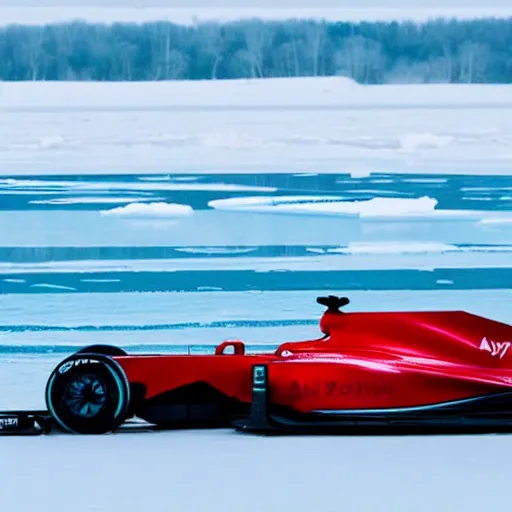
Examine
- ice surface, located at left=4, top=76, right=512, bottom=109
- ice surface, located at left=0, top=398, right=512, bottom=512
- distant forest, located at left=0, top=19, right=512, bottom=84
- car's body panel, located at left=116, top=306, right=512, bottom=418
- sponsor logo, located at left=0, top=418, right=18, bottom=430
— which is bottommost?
sponsor logo, located at left=0, top=418, right=18, bottom=430

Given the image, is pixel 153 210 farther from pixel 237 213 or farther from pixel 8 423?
pixel 8 423

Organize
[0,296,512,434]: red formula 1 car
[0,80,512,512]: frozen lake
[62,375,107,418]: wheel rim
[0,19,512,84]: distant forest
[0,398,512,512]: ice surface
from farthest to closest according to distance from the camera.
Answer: [0,19,512,84]: distant forest
[0,80,512,512]: frozen lake
[62,375,107,418]: wheel rim
[0,296,512,434]: red formula 1 car
[0,398,512,512]: ice surface

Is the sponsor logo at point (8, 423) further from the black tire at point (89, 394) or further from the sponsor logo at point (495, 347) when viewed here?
the sponsor logo at point (495, 347)

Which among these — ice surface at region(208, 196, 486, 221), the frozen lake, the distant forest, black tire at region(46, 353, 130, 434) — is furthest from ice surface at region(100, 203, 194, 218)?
black tire at region(46, 353, 130, 434)

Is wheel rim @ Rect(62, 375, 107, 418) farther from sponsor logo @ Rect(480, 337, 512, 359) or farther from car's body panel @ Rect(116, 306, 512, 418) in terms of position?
sponsor logo @ Rect(480, 337, 512, 359)

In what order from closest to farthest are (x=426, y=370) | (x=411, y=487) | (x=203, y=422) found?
1. (x=411, y=487)
2. (x=426, y=370)
3. (x=203, y=422)

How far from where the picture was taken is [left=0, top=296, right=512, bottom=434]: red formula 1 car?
379 cm

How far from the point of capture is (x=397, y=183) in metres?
5.55

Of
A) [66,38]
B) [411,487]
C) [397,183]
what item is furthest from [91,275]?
→ [411,487]

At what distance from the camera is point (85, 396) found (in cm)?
393

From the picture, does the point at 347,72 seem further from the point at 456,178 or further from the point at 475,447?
the point at 475,447

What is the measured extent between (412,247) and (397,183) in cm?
31

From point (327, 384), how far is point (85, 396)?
784 mm

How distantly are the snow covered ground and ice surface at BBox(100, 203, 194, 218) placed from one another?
0.17 m
